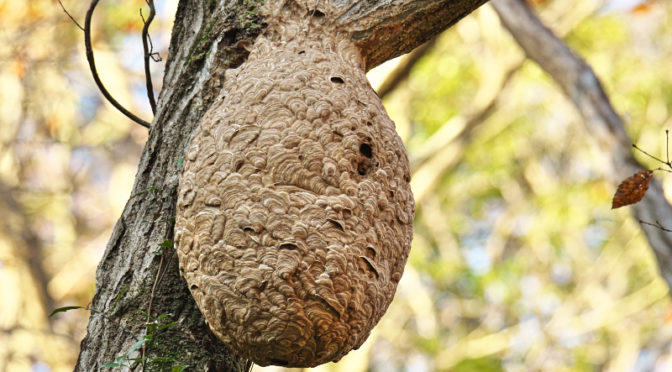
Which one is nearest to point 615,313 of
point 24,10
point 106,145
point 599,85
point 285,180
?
point 599,85

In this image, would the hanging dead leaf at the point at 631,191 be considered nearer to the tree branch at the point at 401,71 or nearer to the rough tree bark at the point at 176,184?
the rough tree bark at the point at 176,184

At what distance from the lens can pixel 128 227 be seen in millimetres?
2229

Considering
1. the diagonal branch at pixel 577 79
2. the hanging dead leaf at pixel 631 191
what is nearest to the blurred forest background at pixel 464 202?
the diagonal branch at pixel 577 79

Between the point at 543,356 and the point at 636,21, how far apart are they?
5136 millimetres

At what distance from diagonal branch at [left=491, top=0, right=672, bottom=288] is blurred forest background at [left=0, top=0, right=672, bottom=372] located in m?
1.14

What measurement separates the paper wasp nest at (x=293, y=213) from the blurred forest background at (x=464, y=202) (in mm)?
4920

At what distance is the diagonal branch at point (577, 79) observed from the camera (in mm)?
5191

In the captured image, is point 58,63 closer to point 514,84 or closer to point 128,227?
point 514,84

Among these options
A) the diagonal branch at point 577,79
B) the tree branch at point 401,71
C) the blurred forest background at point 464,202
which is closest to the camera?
the tree branch at point 401,71

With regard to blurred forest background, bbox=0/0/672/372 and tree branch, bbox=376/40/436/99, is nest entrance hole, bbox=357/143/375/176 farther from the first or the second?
blurred forest background, bbox=0/0/672/372

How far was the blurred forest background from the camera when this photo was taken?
815 centimetres

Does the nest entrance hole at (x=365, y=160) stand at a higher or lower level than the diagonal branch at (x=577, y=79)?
lower

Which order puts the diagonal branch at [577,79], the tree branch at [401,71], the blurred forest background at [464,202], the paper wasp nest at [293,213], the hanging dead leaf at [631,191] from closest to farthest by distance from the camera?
1. the paper wasp nest at [293,213]
2. the hanging dead leaf at [631,191]
3. the tree branch at [401,71]
4. the diagonal branch at [577,79]
5. the blurred forest background at [464,202]

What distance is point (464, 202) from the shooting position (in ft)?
41.9
